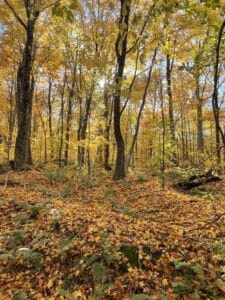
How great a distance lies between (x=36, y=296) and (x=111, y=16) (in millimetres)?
13838

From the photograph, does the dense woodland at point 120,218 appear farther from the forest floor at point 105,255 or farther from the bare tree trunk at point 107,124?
the bare tree trunk at point 107,124

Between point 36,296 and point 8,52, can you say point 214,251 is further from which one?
point 8,52

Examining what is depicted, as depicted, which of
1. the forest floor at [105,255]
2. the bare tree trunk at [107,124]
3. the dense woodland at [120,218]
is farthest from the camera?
the bare tree trunk at [107,124]

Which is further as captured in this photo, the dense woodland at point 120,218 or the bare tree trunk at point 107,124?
the bare tree trunk at point 107,124

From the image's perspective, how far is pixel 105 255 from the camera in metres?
4.14

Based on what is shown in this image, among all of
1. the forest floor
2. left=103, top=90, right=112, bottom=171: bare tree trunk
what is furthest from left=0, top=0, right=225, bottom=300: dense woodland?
left=103, top=90, right=112, bottom=171: bare tree trunk

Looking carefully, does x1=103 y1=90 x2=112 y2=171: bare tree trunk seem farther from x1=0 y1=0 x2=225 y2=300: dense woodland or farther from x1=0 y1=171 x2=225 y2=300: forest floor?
x1=0 y1=171 x2=225 y2=300: forest floor

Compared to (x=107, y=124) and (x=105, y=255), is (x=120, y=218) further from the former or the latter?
(x=107, y=124)

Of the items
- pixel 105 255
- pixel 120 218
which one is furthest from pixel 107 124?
pixel 105 255

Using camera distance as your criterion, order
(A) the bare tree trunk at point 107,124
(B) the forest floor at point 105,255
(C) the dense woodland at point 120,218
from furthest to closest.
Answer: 1. (A) the bare tree trunk at point 107,124
2. (B) the forest floor at point 105,255
3. (C) the dense woodland at point 120,218

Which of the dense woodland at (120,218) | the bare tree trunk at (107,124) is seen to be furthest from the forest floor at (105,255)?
the bare tree trunk at (107,124)

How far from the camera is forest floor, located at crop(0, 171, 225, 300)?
3.60m

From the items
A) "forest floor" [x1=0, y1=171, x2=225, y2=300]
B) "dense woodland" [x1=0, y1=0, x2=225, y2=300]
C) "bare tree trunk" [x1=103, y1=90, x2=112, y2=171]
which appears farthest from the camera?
"bare tree trunk" [x1=103, y1=90, x2=112, y2=171]

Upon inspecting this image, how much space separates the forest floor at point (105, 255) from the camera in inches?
142
